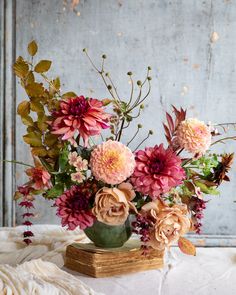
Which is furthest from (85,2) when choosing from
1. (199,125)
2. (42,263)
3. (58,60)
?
(42,263)

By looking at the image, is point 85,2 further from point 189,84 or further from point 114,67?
point 189,84

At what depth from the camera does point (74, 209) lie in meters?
1.50

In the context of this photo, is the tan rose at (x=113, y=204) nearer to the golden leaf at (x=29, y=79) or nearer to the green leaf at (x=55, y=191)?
the green leaf at (x=55, y=191)

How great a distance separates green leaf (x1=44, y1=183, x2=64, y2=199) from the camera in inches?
62.0

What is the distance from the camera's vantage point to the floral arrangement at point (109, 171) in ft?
4.91

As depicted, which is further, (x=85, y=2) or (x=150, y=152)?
(x=85, y=2)

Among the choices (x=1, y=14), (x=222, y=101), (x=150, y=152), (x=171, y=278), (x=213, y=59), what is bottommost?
(x=171, y=278)

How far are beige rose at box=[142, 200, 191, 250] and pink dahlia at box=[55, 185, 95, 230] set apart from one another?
14 cm

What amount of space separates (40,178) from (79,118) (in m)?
0.18

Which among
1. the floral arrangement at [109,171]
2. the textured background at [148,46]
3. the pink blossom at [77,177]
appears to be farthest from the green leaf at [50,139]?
the textured background at [148,46]

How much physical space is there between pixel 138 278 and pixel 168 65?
1557mm

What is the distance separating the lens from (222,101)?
2967 mm

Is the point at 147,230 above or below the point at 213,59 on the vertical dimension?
below

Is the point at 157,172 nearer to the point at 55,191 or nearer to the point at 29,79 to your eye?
the point at 55,191
